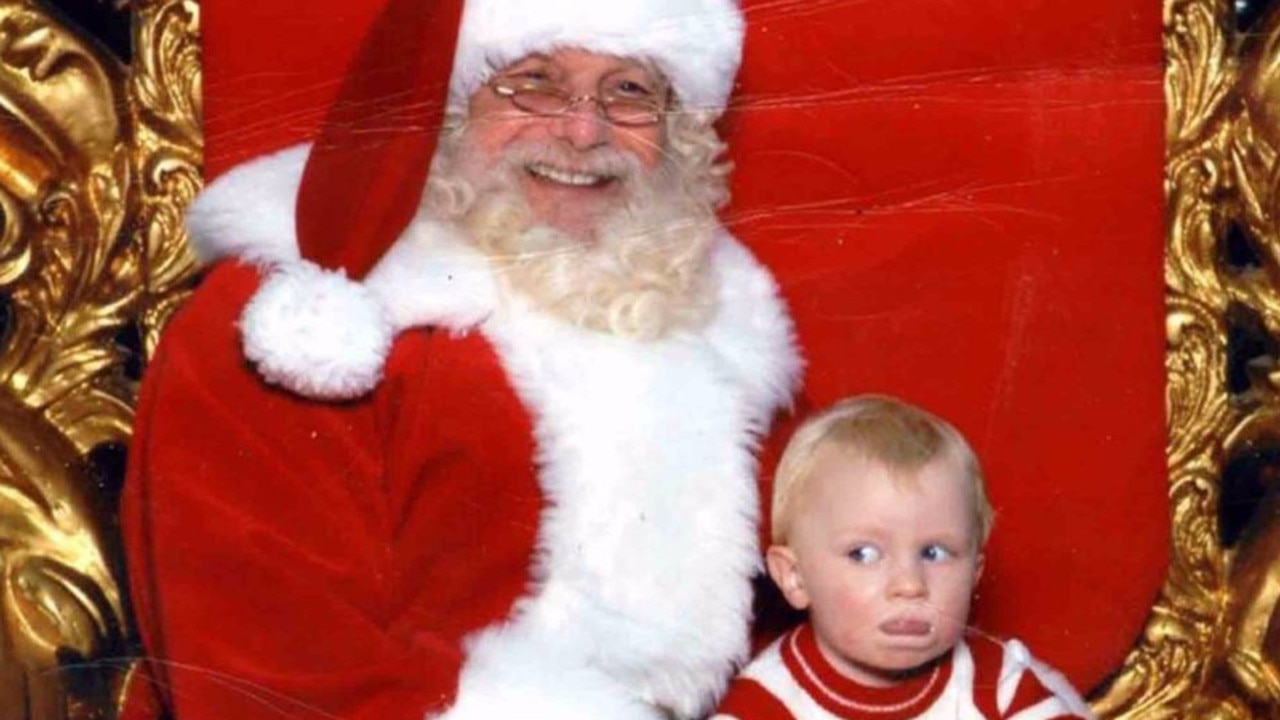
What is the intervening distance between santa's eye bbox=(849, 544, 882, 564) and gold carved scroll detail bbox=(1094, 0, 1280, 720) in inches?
12.5

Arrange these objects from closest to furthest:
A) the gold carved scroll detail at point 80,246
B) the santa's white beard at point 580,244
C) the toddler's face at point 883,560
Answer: the toddler's face at point 883,560 → the santa's white beard at point 580,244 → the gold carved scroll detail at point 80,246

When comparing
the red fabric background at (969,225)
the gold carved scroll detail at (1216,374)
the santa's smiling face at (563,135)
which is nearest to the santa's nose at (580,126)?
the santa's smiling face at (563,135)

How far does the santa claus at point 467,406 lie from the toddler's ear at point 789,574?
58 mm

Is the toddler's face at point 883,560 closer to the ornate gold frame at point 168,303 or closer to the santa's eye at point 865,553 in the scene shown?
the santa's eye at point 865,553

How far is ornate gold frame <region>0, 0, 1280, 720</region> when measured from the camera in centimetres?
224

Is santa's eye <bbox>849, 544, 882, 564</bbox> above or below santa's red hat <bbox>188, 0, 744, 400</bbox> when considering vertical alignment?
below

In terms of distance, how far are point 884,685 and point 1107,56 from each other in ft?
1.37

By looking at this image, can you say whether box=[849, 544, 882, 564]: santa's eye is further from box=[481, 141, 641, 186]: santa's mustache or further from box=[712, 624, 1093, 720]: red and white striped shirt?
box=[481, 141, 641, 186]: santa's mustache

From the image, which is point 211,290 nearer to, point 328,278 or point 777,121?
point 328,278

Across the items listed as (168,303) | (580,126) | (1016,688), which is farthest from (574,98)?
(1016,688)

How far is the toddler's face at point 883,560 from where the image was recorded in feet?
6.43

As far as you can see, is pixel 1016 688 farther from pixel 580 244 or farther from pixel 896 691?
pixel 580 244

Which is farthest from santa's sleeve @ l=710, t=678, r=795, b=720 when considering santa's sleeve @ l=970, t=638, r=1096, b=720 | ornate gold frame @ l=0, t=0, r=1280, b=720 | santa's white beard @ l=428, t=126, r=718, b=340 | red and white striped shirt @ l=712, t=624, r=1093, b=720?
Answer: ornate gold frame @ l=0, t=0, r=1280, b=720

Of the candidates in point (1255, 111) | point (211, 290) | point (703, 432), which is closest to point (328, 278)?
point (211, 290)
